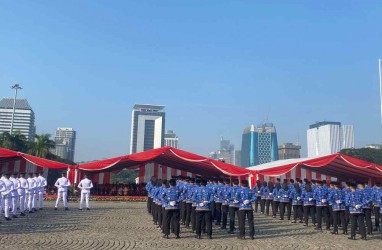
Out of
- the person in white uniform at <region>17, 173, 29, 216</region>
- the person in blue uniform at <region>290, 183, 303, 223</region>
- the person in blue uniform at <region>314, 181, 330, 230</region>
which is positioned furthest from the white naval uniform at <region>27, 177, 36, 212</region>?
the person in blue uniform at <region>314, 181, 330, 230</region>

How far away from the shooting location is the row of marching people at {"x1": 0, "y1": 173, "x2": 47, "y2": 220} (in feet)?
43.2

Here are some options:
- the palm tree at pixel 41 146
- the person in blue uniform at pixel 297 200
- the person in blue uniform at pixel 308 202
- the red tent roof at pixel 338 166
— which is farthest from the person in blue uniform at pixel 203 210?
the palm tree at pixel 41 146

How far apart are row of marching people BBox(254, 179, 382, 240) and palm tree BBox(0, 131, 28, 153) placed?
139 ft

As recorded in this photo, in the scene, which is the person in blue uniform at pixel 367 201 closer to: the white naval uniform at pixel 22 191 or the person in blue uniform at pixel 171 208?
the person in blue uniform at pixel 171 208

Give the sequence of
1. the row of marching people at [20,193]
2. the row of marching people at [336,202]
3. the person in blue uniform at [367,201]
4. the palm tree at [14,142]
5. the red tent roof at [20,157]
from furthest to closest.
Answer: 1. the palm tree at [14,142]
2. the red tent roof at [20,157]
3. the row of marching people at [20,193]
4. the person in blue uniform at [367,201]
5. the row of marching people at [336,202]

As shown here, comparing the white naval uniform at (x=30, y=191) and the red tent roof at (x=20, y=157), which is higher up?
the red tent roof at (x=20, y=157)

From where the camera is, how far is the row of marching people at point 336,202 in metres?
11.0

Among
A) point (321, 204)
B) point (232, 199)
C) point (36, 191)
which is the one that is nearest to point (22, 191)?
point (36, 191)

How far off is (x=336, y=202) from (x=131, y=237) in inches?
272

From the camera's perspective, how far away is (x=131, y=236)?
10.5m

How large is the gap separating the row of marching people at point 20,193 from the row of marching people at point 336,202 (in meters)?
10.9

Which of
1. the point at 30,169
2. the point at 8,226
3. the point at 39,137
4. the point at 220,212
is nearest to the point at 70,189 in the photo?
the point at 30,169

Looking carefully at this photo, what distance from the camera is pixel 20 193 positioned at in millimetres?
14953

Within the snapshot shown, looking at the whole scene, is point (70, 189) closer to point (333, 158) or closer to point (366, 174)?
point (333, 158)
